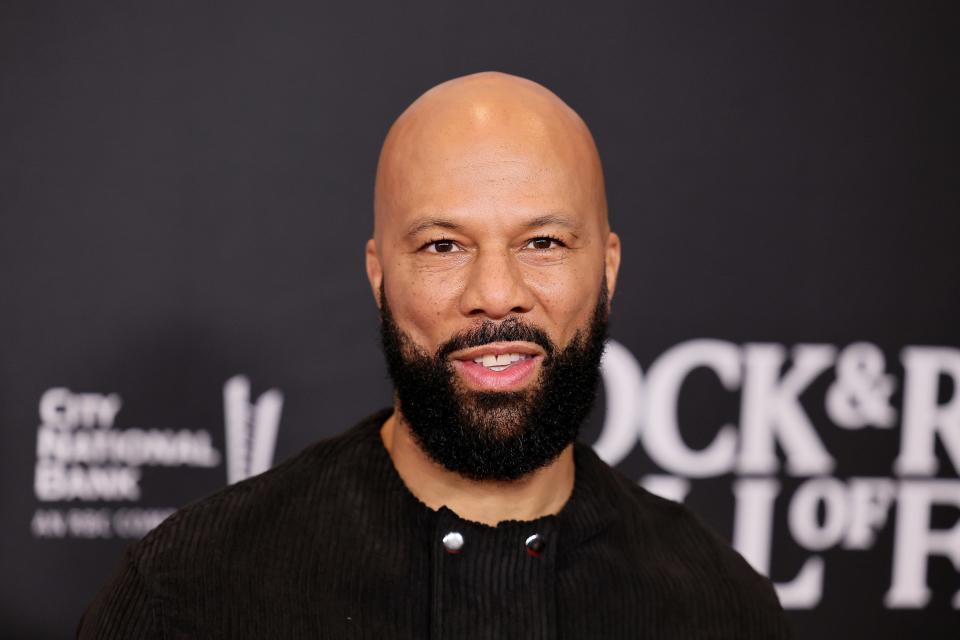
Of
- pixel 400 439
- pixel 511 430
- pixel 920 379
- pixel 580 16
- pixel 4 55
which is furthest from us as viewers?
pixel 920 379

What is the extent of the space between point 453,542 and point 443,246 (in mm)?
409

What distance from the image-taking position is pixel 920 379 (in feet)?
9.65

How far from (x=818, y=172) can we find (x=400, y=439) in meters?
1.53

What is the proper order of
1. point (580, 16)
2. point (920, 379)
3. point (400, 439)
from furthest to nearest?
1. point (920, 379)
2. point (580, 16)
3. point (400, 439)

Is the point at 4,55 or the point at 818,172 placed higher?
the point at 4,55

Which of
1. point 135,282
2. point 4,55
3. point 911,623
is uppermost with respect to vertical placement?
point 4,55

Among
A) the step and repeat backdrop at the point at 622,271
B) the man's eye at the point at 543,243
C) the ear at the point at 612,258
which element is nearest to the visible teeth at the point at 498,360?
the man's eye at the point at 543,243

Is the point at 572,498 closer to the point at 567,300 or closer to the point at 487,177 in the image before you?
the point at 567,300

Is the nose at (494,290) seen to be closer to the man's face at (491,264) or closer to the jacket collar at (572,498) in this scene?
the man's face at (491,264)

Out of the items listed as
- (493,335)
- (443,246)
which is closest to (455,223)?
(443,246)

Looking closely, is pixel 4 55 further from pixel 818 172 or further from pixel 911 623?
pixel 911 623

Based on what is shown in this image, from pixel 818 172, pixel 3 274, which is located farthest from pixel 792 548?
pixel 3 274

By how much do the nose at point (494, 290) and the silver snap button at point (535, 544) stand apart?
1.04 feet

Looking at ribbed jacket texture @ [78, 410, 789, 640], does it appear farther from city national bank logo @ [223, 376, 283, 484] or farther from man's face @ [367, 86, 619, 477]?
city national bank logo @ [223, 376, 283, 484]
